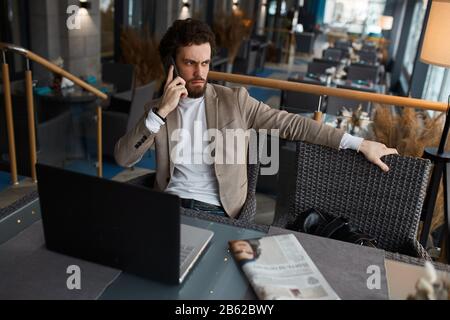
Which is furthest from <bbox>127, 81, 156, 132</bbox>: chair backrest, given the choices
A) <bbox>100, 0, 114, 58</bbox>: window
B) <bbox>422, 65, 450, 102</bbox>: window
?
<bbox>422, 65, 450, 102</bbox>: window

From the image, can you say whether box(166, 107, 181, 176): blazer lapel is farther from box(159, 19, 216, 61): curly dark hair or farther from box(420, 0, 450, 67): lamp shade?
box(420, 0, 450, 67): lamp shade

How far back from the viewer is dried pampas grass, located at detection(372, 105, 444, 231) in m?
2.77

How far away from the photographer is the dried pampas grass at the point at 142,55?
7059 mm

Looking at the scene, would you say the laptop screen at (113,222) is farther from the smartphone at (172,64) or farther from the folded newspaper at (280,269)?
the smartphone at (172,64)

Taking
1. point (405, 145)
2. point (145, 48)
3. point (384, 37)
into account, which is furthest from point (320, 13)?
point (405, 145)

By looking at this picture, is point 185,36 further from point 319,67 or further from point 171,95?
point 319,67

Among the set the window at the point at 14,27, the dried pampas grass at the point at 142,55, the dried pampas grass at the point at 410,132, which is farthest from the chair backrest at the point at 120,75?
the dried pampas grass at the point at 410,132

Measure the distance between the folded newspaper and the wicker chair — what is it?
542 millimetres

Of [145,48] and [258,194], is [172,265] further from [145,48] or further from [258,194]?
[145,48]

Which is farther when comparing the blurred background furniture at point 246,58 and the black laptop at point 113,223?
the blurred background furniture at point 246,58

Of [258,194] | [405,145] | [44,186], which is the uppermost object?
[44,186]

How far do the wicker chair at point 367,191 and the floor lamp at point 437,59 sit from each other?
363mm
